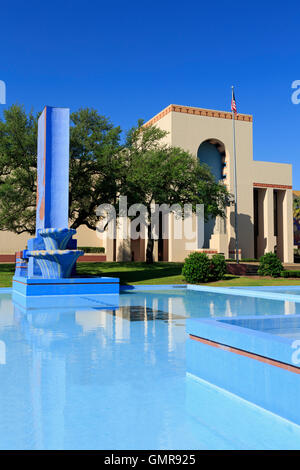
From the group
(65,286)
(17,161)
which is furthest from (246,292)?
(17,161)

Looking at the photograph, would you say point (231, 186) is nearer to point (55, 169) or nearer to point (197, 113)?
point (197, 113)

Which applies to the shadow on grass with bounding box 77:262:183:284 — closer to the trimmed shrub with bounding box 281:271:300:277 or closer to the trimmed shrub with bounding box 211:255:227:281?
the trimmed shrub with bounding box 211:255:227:281

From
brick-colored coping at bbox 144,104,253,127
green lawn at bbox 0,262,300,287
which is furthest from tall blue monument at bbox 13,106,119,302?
brick-colored coping at bbox 144,104,253,127

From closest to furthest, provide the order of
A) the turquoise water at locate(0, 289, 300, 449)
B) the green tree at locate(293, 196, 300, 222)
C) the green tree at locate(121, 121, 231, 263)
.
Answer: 1. the turquoise water at locate(0, 289, 300, 449)
2. the green tree at locate(121, 121, 231, 263)
3. the green tree at locate(293, 196, 300, 222)

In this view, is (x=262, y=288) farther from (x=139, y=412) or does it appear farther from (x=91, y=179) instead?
(x=139, y=412)

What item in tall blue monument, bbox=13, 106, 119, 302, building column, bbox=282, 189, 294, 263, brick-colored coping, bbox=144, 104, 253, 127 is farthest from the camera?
building column, bbox=282, 189, 294, 263

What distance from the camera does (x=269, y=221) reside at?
4284cm

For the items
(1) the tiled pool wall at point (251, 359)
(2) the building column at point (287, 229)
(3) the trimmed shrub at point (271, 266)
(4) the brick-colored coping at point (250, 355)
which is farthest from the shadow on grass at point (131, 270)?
(4) the brick-colored coping at point (250, 355)

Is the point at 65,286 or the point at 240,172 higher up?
the point at 240,172

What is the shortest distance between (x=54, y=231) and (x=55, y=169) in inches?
135

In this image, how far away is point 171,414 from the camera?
4.60 metres

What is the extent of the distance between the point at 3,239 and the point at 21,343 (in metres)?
34.0

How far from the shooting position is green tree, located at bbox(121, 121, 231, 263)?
2923 cm

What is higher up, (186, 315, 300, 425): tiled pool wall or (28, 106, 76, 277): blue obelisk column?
(28, 106, 76, 277): blue obelisk column
